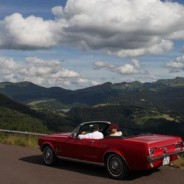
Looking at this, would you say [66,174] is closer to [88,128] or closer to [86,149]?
[86,149]

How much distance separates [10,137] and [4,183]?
9.73m

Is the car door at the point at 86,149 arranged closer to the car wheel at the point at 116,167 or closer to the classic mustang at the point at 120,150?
the classic mustang at the point at 120,150

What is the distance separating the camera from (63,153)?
35.6 feet

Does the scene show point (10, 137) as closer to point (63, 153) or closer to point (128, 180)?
point (63, 153)

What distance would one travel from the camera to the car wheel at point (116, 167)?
9.09 meters

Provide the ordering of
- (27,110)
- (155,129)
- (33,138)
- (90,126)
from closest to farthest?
(90,126), (33,138), (155,129), (27,110)

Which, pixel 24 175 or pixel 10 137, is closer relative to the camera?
pixel 24 175

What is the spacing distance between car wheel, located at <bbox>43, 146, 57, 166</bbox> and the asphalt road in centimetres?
17

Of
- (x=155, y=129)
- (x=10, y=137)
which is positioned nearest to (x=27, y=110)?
(x=155, y=129)

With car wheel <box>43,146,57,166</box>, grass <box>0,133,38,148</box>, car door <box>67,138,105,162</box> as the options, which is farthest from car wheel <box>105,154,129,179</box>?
grass <box>0,133,38,148</box>

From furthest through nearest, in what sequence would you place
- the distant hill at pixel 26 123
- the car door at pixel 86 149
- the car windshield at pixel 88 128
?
the distant hill at pixel 26 123 < the car windshield at pixel 88 128 < the car door at pixel 86 149

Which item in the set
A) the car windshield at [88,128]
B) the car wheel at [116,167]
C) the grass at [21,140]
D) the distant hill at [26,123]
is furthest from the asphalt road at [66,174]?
the distant hill at [26,123]

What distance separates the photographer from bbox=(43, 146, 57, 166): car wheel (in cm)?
1123

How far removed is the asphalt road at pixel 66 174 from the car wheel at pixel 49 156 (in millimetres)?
173
